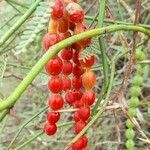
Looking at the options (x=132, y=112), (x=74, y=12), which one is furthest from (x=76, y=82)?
(x=132, y=112)

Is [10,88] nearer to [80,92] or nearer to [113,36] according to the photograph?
[113,36]

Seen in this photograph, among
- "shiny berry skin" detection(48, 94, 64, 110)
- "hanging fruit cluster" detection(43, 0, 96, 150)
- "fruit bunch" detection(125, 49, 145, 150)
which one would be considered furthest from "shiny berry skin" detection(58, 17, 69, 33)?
"fruit bunch" detection(125, 49, 145, 150)

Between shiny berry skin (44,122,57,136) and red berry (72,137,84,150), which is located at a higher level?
shiny berry skin (44,122,57,136)

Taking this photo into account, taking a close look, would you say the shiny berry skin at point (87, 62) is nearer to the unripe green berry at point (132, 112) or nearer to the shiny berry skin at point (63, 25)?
the shiny berry skin at point (63, 25)

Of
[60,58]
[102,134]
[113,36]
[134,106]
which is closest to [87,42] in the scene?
[60,58]

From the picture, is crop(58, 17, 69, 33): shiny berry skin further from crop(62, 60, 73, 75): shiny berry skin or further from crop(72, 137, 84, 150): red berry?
crop(72, 137, 84, 150): red berry

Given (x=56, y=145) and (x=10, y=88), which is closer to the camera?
(x=56, y=145)

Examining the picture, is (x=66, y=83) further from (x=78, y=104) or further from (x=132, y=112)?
(x=132, y=112)
